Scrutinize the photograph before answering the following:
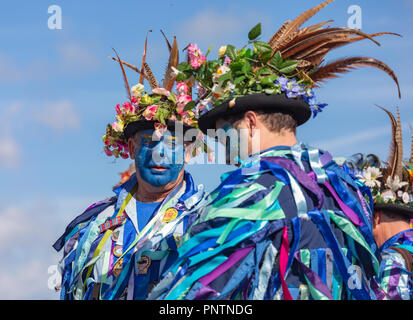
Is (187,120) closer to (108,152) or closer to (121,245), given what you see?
(108,152)

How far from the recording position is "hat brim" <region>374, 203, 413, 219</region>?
479cm

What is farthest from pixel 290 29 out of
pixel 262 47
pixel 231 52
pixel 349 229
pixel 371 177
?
pixel 371 177

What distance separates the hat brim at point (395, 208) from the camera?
479 centimetres

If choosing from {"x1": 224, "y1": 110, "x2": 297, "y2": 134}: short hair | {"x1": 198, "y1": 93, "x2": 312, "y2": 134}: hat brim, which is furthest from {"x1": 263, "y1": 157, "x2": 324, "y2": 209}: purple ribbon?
{"x1": 198, "y1": 93, "x2": 312, "y2": 134}: hat brim

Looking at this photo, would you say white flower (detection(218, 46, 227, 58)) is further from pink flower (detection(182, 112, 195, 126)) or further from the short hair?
pink flower (detection(182, 112, 195, 126))

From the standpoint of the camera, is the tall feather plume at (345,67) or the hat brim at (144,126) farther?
the hat brim at (144,126)

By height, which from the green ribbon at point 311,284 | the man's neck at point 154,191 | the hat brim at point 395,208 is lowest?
the green ribbon at point 311,284

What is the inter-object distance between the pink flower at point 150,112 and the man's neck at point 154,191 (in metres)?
0.60

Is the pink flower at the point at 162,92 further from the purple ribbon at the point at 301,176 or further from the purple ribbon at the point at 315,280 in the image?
the purple ribbon at the point at 315,280

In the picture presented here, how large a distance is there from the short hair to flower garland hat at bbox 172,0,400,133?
32 mm

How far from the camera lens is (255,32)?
3711mm

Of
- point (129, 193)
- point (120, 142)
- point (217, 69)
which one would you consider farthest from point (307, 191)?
point (120, 142)

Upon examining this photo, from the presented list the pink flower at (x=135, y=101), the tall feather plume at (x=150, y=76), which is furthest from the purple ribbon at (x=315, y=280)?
the tall feather plume at (x=150, y=76)
